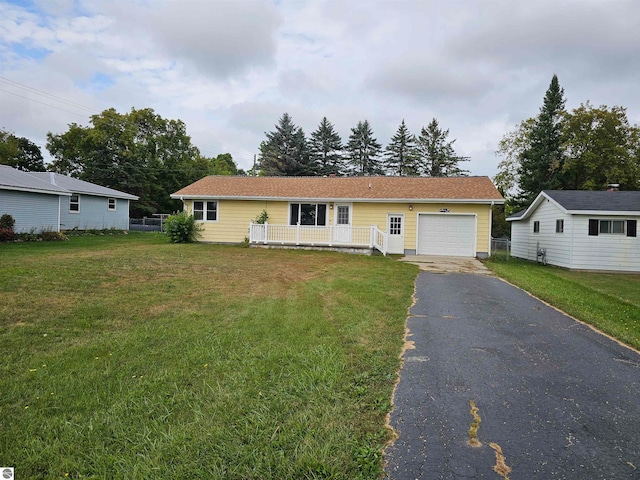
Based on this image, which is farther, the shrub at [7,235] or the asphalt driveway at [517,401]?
the shrub at [7,235]

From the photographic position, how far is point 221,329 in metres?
5.07

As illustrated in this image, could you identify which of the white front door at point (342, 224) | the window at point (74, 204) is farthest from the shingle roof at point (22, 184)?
the white front door at point (342, 224)

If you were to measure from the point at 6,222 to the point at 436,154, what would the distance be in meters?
37.3

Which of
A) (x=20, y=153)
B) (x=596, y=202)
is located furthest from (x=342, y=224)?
(x=20, y=153)

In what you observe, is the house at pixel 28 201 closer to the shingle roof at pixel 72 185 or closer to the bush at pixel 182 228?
the shingle roof at pixel 72 185

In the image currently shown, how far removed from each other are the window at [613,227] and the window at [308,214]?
11066 mm

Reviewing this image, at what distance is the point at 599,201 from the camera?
15000 millimetres

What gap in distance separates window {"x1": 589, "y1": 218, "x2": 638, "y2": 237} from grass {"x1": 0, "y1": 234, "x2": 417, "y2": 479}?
1172cm

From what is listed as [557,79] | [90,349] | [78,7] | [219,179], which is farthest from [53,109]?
[557,79]

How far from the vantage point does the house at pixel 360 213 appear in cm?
1655

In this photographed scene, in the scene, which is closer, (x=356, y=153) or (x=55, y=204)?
(x=55, y=204)

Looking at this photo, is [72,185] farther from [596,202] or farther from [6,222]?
[596,202]

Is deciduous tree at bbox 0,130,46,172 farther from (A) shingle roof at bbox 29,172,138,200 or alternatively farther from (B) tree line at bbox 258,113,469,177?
(B) tree line at bbox 258,113,469,177

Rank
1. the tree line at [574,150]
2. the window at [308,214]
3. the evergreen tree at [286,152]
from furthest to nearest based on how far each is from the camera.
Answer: the evergreen tree at [286,152], the tree line at [574,150], the window at [308,214]
